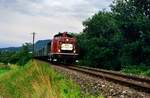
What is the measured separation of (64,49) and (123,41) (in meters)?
6.04

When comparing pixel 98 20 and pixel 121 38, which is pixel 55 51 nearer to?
pixel 121 38

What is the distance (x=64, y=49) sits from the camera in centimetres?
4738

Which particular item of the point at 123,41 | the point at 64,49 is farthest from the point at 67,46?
the point at 123,41

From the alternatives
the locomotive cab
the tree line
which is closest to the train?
the locomotive cab

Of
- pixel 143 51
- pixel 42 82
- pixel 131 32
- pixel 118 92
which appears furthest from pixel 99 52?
pixel 42 82

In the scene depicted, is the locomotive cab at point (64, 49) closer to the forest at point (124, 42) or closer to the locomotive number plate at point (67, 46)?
the locomotive number plate at point (67, 46)

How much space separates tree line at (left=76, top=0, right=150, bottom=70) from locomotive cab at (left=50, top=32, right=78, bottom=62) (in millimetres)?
4508

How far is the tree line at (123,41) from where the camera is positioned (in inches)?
1622

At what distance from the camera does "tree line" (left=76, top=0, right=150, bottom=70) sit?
41.2 m

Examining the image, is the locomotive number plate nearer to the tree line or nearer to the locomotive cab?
the locomotive cab

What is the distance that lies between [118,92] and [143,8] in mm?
29618

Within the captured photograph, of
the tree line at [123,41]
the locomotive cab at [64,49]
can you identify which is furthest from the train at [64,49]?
the tree line at [123,41]

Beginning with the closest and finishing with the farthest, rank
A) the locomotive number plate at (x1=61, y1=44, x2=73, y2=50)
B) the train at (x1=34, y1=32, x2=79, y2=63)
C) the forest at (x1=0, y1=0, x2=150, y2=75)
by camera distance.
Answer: the forest at (x1=0, y1=0, x2=150, y2=75)
the train at (x1=34, y1=32, x2=79, y2=63)
the locomotive number plate at (x1=61, y1=44, x2=73, y2=50)

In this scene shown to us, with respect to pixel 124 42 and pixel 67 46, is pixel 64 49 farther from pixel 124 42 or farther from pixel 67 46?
pixel 124 42
